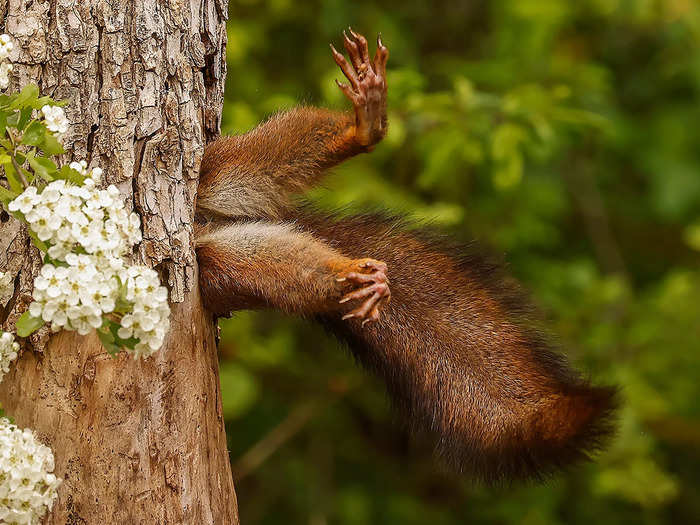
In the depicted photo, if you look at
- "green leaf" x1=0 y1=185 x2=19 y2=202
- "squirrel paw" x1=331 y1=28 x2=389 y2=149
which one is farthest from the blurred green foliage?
"green leaf" x1=0 y1=185 x2=19 y2=202

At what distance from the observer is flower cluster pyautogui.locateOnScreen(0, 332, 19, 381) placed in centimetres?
189

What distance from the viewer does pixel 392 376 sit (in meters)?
2.44

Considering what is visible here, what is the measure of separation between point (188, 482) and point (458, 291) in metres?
0.86

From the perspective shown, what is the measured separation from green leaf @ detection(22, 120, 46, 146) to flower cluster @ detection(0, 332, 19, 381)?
41 cm

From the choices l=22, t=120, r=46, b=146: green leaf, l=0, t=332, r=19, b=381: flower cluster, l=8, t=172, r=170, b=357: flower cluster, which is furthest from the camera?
l=0, t=332, r=19, b=381: flower cluster

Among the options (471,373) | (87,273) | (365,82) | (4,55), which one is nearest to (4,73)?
(4,55)

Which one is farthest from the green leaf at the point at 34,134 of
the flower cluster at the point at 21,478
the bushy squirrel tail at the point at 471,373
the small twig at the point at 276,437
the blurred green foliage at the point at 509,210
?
the small twig at the point at 276,437

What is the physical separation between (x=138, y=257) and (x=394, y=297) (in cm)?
70

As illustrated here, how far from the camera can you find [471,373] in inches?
93.4

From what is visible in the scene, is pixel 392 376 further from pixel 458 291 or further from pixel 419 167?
pixel 419 167

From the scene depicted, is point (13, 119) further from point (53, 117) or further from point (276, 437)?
point (276, 437)

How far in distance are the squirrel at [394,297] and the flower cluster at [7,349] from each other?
48cm

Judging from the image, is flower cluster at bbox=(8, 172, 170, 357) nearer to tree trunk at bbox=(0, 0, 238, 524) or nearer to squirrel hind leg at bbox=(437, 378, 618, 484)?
tree trunk at bbox=(0, 0, 238, 524)

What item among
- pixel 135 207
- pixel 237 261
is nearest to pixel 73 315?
pixel 135 207
